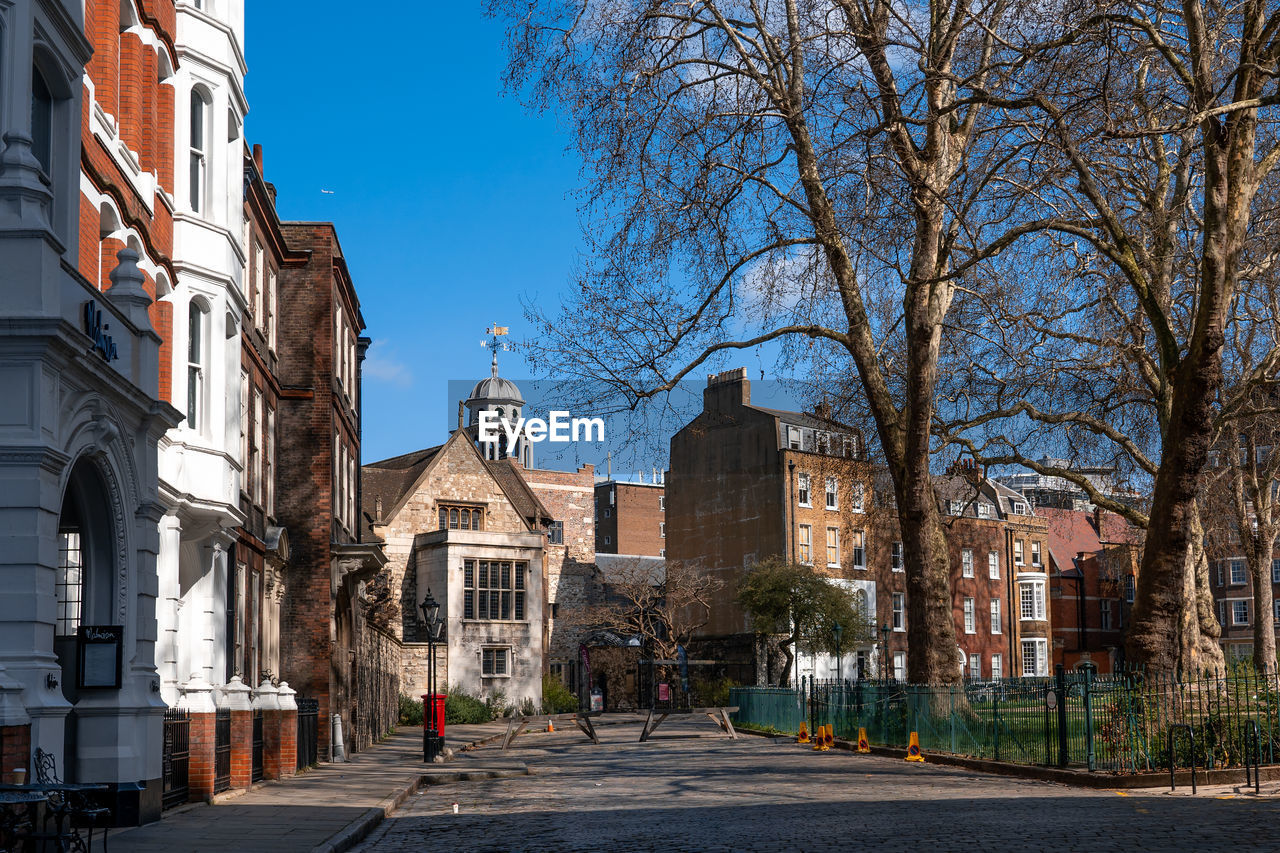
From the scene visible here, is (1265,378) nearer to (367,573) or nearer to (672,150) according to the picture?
(672,150)

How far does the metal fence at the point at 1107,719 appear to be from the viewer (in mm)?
17484

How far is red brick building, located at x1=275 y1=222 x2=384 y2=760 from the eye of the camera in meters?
27.1

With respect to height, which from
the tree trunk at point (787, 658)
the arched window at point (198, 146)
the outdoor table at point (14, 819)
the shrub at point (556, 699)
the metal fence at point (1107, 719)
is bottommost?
the shrub at point (556, 699)

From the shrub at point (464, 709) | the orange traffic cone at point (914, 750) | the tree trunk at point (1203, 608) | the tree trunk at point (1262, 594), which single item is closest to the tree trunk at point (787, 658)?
the shrub at point (464, 709)

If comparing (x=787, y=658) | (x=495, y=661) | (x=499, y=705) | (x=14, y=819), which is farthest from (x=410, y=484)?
(x=14, y=819)

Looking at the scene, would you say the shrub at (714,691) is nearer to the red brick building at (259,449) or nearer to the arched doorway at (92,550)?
the red brick building at (259,449)

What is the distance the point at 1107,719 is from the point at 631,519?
3408 inches

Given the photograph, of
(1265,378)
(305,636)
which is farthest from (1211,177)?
(305,636)

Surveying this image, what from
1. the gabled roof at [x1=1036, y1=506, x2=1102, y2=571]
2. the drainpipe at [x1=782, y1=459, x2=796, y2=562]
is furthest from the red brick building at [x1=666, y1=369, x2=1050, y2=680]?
the gabled roof at [x1=1036, y1=506, x2=1102, y2=571]

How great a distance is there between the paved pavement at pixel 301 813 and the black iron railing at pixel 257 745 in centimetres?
55

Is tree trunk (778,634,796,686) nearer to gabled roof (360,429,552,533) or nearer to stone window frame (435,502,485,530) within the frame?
gabled roof (360,429,552,533)

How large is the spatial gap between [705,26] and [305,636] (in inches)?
587

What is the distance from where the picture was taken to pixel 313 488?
91.5 ft

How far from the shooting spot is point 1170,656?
60.8 ft
